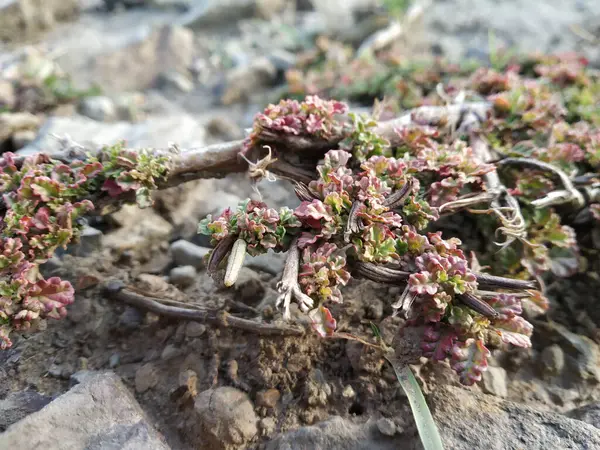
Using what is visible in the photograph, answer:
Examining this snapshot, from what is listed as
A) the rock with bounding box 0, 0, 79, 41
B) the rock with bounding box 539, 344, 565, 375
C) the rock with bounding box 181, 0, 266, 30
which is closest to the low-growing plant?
the rock with bounding box 539, 344, 565, 375

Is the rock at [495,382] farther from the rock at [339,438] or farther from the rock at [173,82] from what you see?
the rock at [173,82]

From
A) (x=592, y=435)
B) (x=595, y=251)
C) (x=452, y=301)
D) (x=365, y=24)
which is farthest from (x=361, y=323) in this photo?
(x=365, y=24)

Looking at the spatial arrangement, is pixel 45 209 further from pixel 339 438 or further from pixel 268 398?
pixel 339 438

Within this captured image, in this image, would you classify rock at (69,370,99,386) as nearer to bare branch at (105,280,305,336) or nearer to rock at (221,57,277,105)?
bare branch at (105,280,305,336)

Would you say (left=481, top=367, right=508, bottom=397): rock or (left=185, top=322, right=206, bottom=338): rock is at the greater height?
(left=481, top=367, right=508, bottom=397): rock

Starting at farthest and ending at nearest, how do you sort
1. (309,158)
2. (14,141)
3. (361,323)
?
(14,141), (309,158), (361,323)

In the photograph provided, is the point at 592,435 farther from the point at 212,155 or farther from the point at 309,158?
the point at 212,155
